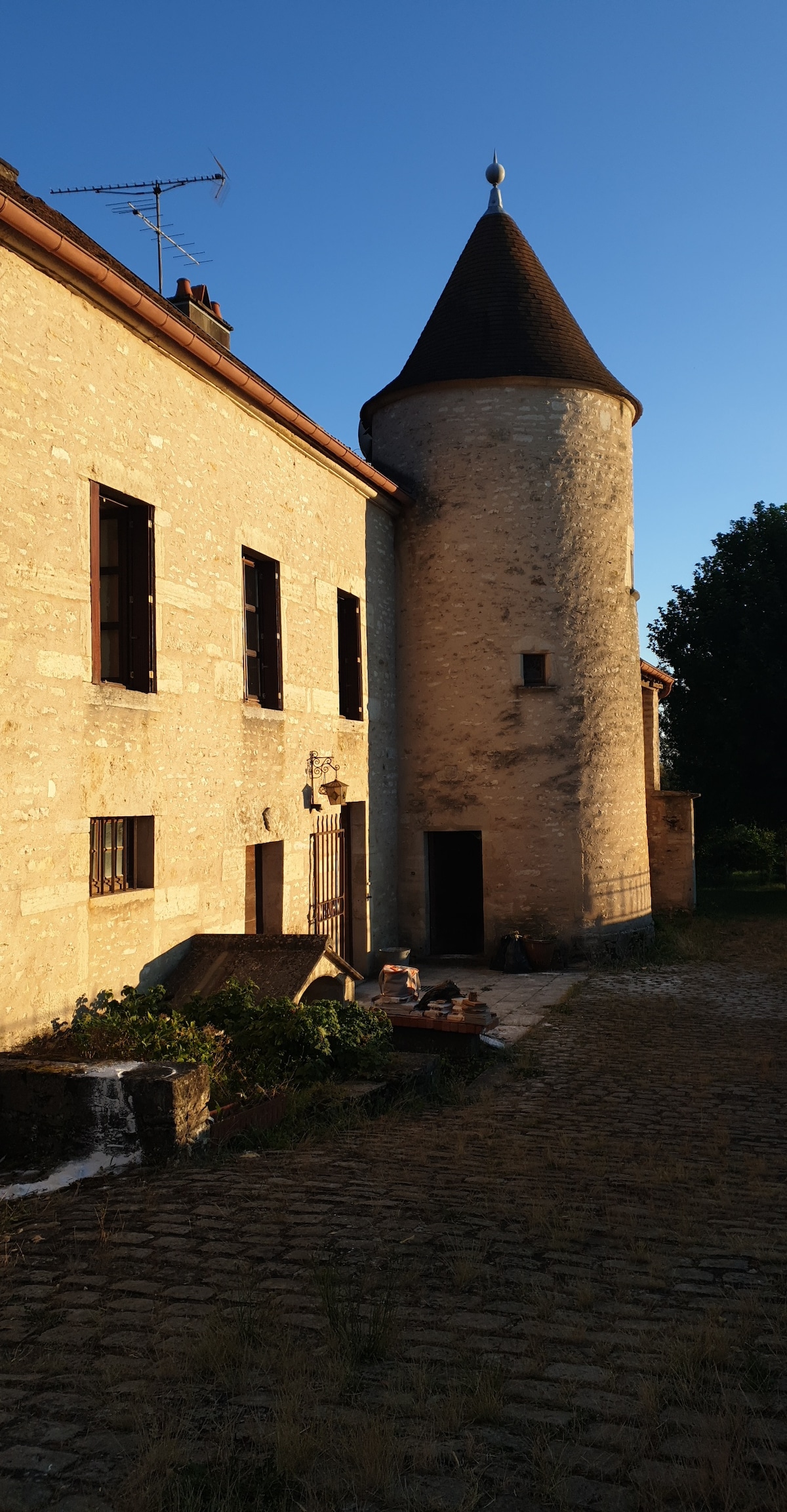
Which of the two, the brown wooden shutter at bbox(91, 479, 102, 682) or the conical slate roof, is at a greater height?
the conical slate roof

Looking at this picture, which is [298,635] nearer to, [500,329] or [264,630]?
[264,630]

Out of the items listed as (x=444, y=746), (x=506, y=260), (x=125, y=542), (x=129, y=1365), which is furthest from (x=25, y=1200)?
(x=506, y=260)

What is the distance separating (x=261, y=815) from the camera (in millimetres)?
10328

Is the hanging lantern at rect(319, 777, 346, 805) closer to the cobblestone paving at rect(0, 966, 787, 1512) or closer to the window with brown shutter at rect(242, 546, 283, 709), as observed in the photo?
the window with brown shutter at rect(242, 546, 283, 709)

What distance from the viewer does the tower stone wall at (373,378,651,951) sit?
1413 centimetres

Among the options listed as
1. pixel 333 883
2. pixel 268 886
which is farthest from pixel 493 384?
pixel 268 886

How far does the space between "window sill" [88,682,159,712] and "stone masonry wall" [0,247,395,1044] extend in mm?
17

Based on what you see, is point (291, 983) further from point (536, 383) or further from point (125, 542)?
point (536, 383)

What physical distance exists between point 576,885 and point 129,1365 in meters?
11.2

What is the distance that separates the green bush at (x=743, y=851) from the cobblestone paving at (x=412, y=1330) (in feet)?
78.3

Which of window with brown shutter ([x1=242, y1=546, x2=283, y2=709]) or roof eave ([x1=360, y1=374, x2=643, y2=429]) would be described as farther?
roof eave ([x1=360, y1=374, x2=643, y2=429])

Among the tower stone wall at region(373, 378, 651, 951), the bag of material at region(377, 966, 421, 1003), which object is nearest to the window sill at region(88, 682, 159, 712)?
the bag of material at region(377, 966, 421, 1003)

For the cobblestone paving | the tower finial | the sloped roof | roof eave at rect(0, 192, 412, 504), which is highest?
the tower finial

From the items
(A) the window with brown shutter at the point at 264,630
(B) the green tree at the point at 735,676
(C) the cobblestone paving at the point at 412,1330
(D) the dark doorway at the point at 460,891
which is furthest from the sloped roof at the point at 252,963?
(B) the green tree at the point at 735,676
